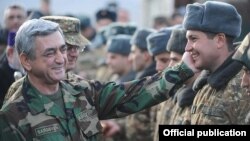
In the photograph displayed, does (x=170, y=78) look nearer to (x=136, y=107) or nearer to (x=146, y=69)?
(x=136, y=107)

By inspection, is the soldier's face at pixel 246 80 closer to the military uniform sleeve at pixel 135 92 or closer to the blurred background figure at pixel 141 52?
the military uniform sleeve at pixel 135 92


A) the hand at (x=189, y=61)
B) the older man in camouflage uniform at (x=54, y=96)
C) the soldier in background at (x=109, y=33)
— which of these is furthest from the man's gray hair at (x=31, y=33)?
the soldier in background at (x=109, y=33)

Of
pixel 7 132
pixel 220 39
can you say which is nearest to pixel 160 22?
pixel 220 39

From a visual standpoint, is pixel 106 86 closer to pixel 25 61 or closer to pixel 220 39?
pixel 25 61

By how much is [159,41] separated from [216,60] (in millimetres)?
1999

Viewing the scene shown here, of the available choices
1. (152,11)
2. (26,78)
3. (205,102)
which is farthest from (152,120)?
(152,11)

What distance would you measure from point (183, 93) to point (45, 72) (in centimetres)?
193

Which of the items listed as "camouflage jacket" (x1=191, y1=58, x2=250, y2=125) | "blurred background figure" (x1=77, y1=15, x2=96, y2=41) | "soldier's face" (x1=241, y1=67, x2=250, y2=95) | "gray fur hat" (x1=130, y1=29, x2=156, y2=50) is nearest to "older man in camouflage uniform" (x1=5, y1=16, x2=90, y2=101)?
"camouflage jacket" (x1=191, y1=58, x2=250, y2=125)

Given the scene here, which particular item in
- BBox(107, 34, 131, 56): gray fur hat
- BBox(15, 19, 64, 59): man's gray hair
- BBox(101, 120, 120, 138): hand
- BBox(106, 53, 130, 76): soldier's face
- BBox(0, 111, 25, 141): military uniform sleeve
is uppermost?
BBox(15, 19, 64, 59): man's gray hair

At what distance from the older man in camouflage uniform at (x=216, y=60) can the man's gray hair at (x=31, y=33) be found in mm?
1161

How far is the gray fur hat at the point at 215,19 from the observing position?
6547mm

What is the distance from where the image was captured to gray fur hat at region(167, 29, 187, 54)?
25.0ft

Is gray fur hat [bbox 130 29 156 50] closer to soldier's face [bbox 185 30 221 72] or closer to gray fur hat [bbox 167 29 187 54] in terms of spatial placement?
gray fur hat [bbox 167 29 187 54]

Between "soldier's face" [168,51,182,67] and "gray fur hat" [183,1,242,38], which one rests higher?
"gray fur hat" [183,1,242,38]
